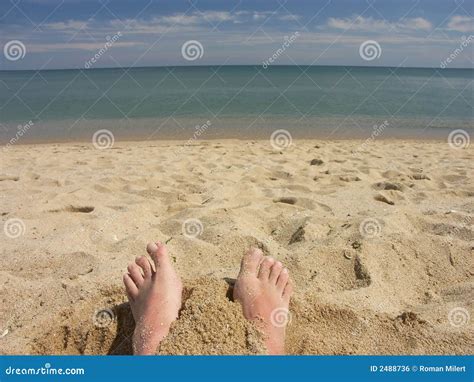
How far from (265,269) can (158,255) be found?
53cm

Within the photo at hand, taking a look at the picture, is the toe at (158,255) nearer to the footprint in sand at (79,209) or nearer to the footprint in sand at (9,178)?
the footprint in sand at (79,209)

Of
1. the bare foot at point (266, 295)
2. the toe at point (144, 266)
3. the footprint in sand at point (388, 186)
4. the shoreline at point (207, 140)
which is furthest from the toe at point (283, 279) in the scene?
the shoreline at point (207, 140)

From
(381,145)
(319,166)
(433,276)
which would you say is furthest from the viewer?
(381,145)

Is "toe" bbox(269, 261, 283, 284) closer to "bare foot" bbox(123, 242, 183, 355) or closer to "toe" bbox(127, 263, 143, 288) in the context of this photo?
"bare foot" bbox(123, 242, 183, 355)

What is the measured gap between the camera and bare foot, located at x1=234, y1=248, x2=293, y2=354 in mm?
1893

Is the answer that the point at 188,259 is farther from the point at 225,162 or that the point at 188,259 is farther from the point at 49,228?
the point at 225,162

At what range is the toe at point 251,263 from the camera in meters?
2.15

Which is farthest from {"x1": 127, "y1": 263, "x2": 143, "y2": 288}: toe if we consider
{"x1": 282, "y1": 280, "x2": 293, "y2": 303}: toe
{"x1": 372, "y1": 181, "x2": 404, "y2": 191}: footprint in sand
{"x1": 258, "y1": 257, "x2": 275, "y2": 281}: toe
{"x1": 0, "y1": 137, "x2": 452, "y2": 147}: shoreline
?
{"x1": 0, "y1": 137, "x2": 452, "y2": 147}: shoreline

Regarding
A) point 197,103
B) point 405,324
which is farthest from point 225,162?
point 197,103

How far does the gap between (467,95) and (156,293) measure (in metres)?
18.1

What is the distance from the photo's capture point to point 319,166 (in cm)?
486

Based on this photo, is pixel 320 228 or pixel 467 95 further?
pixel 467 95

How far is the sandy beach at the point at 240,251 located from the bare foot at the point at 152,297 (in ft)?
0.21

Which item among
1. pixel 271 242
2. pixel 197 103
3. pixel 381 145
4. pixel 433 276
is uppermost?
pixel 197 103
